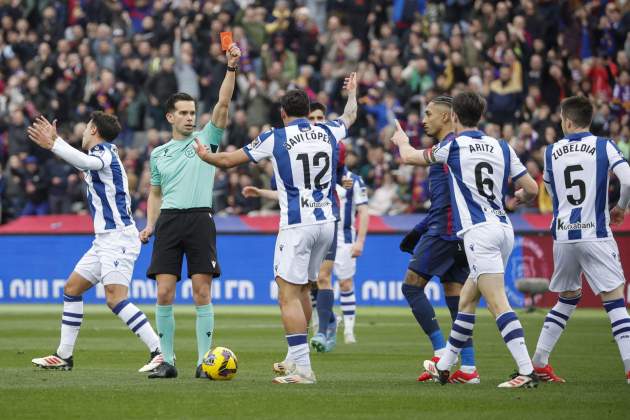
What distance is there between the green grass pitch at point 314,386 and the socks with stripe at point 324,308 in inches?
14.9

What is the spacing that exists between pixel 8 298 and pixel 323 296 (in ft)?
47.4

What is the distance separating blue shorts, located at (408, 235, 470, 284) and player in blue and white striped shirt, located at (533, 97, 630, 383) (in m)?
1.01

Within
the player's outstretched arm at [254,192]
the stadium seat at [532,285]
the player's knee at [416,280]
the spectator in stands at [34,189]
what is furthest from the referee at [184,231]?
the spectator in stands at [34,189]

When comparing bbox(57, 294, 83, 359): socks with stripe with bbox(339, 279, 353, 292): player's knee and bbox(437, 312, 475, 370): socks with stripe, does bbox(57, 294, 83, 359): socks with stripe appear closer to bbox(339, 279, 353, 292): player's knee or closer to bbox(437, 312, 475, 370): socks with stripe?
bbox(437, 312, 475, 370): socks with stripe

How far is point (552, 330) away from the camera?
11.9 metres

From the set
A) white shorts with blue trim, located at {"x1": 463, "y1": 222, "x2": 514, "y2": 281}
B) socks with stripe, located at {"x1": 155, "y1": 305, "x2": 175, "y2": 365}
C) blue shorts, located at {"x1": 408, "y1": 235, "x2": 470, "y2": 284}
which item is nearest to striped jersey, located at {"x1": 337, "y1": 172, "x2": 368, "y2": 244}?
blue shorts, located at {"x1": 408, "y1": 235, "x2": 470, "y2": 284}

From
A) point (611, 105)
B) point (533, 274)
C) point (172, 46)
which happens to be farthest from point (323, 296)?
point (172, 46)

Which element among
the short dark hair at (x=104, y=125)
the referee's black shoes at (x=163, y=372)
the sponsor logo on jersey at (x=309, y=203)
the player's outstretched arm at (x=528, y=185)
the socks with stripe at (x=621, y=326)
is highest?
the short dark hair at (x=104, y=125)

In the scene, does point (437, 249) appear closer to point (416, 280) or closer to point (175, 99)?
point (416, 280)

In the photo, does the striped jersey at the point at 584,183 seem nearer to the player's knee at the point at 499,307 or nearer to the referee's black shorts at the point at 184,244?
the player's knee at the point at 499,307

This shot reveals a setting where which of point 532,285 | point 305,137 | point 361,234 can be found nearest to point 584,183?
point 305,137

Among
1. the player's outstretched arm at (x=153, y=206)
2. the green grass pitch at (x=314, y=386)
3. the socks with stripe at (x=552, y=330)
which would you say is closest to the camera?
the green grass pitch at (x=314, y=386)

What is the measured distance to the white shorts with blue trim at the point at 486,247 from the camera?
427 inches

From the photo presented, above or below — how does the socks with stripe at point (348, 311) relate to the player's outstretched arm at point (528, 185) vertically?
below
